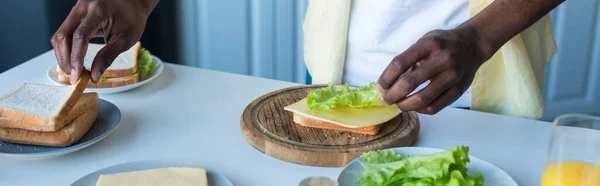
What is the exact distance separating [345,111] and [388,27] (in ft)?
0.96

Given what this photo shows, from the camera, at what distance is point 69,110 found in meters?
1.21

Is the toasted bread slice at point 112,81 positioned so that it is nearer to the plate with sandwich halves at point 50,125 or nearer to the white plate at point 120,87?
the white plate at point 120,87

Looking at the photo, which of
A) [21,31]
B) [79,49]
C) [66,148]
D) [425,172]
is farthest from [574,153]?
[21,31]

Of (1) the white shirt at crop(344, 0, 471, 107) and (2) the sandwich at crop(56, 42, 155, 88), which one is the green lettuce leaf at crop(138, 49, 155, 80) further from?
(1) the white shirt at crop(344, 0, 471, 107)

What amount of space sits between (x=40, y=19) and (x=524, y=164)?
7.02 feet

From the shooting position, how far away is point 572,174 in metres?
0.86

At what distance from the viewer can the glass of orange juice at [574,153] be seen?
0.83 metres

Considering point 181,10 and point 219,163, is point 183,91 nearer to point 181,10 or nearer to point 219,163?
point 219,163

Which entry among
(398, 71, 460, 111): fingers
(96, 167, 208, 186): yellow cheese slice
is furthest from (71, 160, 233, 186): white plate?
(398, 71, 460, 111): fingers

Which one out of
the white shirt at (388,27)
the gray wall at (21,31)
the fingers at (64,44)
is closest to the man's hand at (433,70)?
the white shirt at (388,27)

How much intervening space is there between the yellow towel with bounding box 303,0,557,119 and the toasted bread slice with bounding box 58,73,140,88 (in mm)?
456

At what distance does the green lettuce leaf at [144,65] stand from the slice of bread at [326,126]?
51 cm

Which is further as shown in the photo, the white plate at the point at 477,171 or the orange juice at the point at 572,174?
the white plate at the point at 477,171

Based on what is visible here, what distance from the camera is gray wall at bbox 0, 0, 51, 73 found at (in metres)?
2.62
